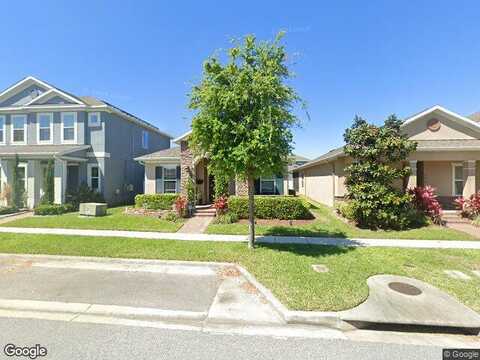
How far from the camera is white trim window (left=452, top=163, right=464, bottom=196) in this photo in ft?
47.5

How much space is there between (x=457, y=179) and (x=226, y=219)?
13.6 meters

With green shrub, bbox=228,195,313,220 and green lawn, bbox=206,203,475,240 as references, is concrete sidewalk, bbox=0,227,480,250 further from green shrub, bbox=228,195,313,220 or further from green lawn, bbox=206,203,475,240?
green shrub, bbox=228,195,313,220

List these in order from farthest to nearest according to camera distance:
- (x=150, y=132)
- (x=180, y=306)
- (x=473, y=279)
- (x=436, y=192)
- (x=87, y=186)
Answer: (x=150, y=132)
(x=87, y=186)
(x=436, y=192)
(x=473, y=279)
(x=180, y=306)

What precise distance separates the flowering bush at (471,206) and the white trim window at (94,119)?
22.0 meters

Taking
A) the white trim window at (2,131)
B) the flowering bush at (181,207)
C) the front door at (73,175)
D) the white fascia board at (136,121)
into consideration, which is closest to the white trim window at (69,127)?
the front door at (73,175)

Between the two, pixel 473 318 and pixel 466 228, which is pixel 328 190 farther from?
pixel 473 318

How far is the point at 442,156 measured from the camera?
508 inches

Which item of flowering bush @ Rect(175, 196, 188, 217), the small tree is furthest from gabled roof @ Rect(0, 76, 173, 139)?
flowering bush @ Rect(175, 196, 188, 217)

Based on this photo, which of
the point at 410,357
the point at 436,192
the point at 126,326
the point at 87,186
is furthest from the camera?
the point at 87,186

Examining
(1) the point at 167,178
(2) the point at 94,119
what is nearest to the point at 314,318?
(1) the point at 167,178

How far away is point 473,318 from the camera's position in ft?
13.7

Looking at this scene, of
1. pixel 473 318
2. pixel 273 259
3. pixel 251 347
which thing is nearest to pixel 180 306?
pixel 251 347

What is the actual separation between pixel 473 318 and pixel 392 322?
4.52ft

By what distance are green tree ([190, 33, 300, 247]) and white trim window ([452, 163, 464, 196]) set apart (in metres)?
12.8
